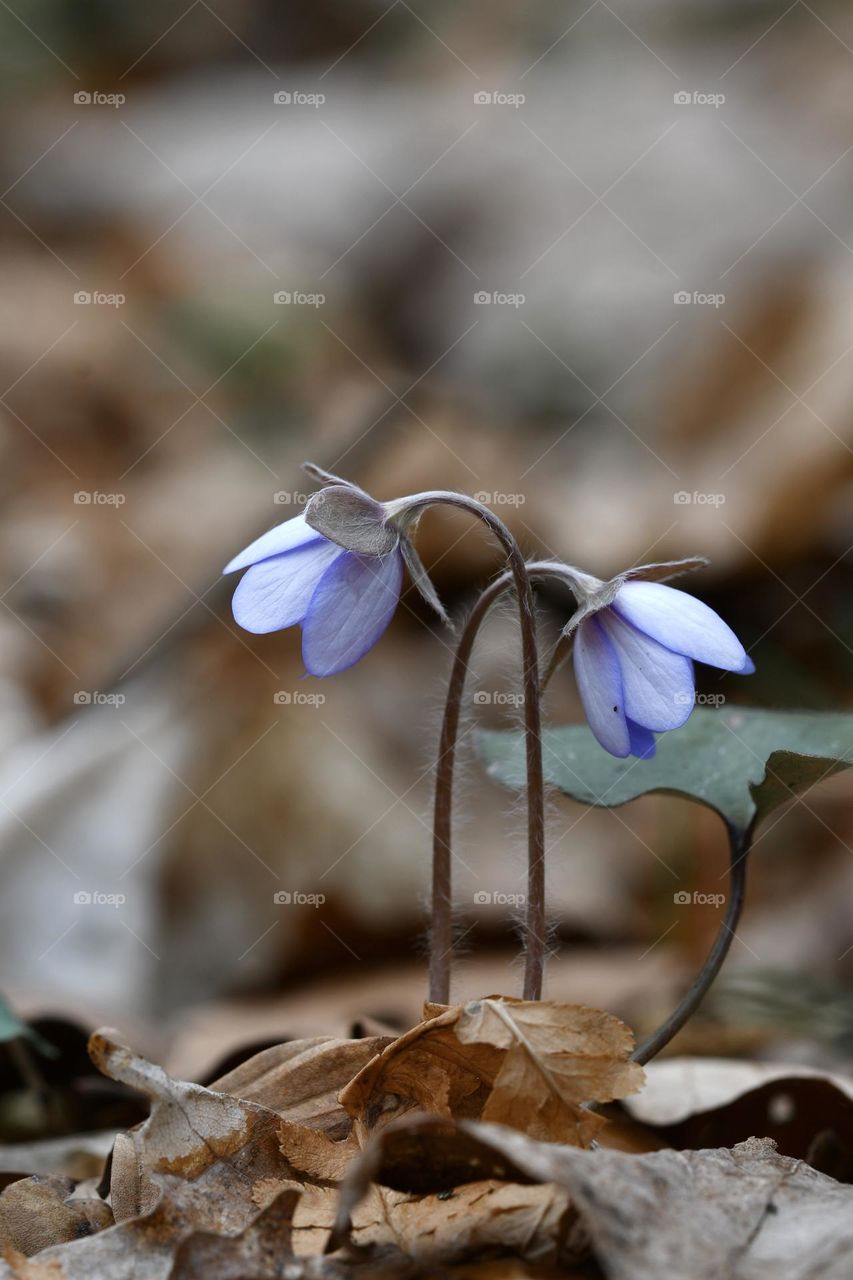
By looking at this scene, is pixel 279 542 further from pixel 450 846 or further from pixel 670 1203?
pixel 670 1203

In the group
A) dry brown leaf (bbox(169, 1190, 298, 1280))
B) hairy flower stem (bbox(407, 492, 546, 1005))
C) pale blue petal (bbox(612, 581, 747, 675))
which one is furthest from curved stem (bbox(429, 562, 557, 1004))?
dry brown leaf (bbox(169, 1190, 298, 1280))

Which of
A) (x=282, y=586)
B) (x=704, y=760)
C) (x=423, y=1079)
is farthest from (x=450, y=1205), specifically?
(x=704, y=760)

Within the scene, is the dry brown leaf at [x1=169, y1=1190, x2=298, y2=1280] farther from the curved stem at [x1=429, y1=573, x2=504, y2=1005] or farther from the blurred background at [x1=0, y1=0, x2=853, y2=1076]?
the blurred background at [x1=0, y1=0, x2=853, y2=1076]

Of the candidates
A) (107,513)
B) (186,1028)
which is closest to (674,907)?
(186,1028)

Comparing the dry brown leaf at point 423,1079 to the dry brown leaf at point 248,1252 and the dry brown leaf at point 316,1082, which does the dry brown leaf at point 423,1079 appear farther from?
the dry brown leaf at point 248,1252

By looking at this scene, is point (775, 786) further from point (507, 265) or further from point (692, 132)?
point (692, 132)
